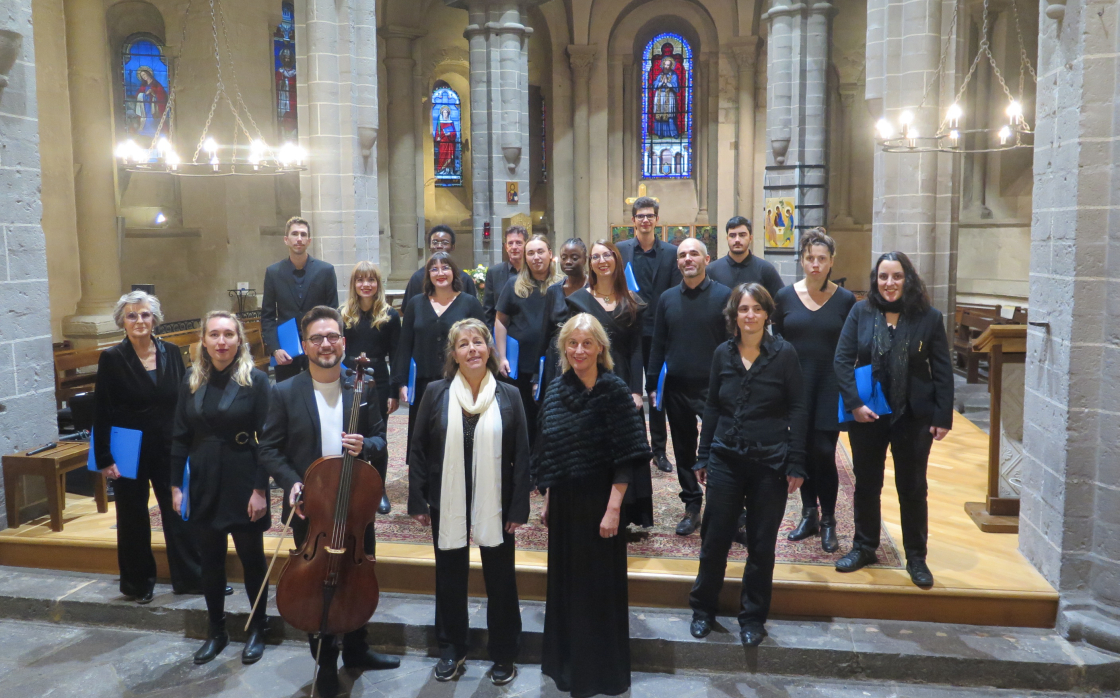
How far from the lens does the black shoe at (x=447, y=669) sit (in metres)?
4.32

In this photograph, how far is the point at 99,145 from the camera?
12.1m

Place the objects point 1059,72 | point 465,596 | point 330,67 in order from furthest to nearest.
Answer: point 330,67
point 1059,72
point 465,596

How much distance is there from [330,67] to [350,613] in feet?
21.9

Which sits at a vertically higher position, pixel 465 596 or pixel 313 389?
pixel 313 389

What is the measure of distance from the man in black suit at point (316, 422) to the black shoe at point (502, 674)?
2.37ft

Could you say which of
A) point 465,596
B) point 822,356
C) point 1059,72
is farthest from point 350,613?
point 1059,72

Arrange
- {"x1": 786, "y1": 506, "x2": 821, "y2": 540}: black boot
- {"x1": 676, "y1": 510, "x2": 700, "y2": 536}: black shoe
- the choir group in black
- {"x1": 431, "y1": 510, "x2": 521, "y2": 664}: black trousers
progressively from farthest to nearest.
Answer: {"x1": 676, "y1": 510, "x2": 700, "y2": 536}: black shoe → {"x1": 786, "y1": 506, "x2": 821, "y2": 540}: black boot → {"x1": 431, "y1": 510, "x2": 521, "y2": 664}: black trousers → the choir group in black

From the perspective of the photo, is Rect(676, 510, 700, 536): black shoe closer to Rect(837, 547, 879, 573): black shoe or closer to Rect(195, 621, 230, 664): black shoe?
Rect(837, 547, 879, 573): black shoe

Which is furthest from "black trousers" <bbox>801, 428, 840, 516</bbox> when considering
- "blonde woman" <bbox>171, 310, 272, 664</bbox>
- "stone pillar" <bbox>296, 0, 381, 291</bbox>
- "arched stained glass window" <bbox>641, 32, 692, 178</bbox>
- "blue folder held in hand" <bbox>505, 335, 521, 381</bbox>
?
"arched stained glass window" <bbox>641, 32, 692, 178</bbox>

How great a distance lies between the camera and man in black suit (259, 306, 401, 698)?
13.4ft

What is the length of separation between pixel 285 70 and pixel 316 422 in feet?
44.3

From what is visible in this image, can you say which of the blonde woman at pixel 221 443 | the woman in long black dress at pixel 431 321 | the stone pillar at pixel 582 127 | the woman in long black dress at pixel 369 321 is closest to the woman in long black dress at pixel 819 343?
the woman in long black dress at pixel 431 321

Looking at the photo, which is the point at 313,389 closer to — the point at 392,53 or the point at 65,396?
Answer: the point at 65,396

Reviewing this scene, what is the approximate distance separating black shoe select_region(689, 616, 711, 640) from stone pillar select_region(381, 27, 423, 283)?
42.2 ft
